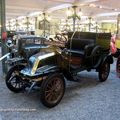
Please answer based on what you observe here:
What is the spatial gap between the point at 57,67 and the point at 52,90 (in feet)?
1.69

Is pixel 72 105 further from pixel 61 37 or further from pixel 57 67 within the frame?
pixel 61 37

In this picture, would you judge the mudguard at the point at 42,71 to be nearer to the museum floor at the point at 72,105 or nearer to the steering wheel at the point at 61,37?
the museum floor at the point at 72,105

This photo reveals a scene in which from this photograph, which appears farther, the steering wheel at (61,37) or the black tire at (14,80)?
the steering wheel at (61,37)

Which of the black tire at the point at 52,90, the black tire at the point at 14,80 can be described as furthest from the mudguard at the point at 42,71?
the black tire at the point at 14,80

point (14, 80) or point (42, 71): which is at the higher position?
point (42, 71)

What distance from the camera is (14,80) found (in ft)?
15.8

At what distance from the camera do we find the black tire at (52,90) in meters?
3.94

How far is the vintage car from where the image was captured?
13.6 feet

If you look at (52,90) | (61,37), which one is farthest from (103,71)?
(52,90)

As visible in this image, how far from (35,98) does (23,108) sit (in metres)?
0.58

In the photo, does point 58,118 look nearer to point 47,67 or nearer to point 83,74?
point 47,67

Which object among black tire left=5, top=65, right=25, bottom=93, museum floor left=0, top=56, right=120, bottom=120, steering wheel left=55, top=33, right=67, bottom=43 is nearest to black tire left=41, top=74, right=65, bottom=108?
museum floor left=0, top=56, right=120, bottom=120

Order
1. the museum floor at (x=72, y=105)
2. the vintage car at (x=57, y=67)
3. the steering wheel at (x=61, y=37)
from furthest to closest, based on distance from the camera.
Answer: the steering wheel at (x=61, y=37), the vintage car at (x=57, y=67), the museum floor at (x=72, y=105)

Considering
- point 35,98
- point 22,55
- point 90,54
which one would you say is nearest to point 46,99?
point 35,98
